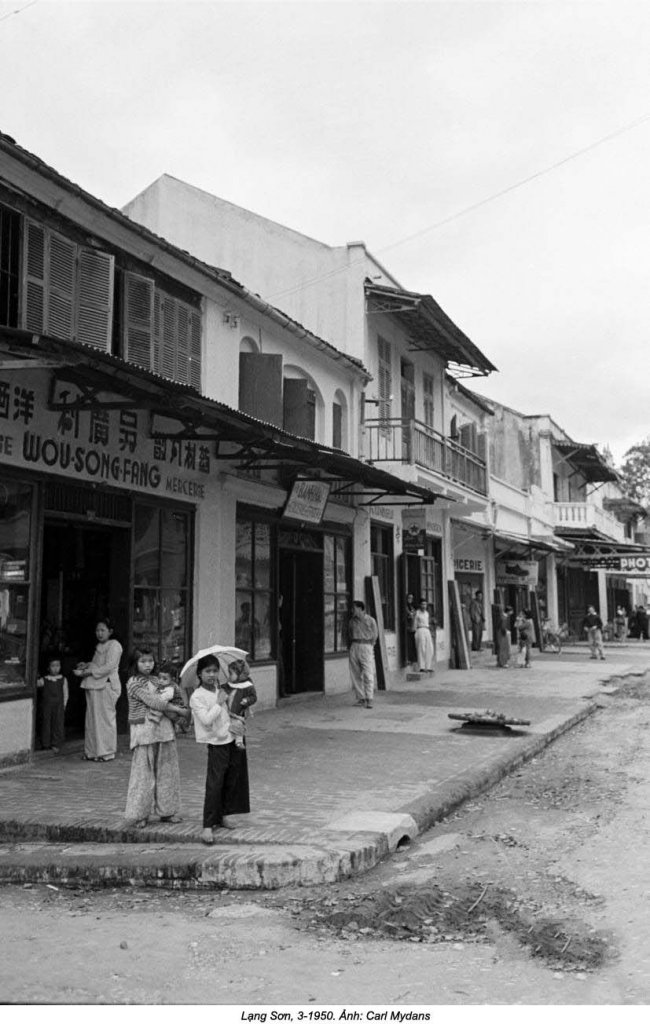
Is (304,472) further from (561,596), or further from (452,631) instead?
(561,596)

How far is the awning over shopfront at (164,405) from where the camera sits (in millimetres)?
6840

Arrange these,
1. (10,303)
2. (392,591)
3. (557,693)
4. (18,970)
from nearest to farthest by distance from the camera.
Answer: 1. (18,970)
2. (10,303)
3. (557,693)
4. (392,591)

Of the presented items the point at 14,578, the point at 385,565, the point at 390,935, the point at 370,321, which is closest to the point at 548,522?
the point at 385,565

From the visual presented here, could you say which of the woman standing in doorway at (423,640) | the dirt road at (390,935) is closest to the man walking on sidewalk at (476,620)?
the woman standing in doorway at (423,640)

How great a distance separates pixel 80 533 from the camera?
1168 cm

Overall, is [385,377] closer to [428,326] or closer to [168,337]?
[428,326]

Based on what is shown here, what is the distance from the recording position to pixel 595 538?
36438mm

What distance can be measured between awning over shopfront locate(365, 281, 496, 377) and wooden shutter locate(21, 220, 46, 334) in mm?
8634

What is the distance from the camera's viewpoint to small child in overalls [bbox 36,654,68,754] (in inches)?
362

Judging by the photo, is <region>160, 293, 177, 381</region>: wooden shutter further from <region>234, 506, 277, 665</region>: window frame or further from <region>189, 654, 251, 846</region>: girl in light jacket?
<region>189, 654, 251, 846</region>: girl in light jacket

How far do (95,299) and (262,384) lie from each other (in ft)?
12.1

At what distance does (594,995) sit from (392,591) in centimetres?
1490

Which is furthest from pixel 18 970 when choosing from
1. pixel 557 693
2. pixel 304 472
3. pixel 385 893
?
pixel 557 693

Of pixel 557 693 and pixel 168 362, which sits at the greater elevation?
pixel 168 362
